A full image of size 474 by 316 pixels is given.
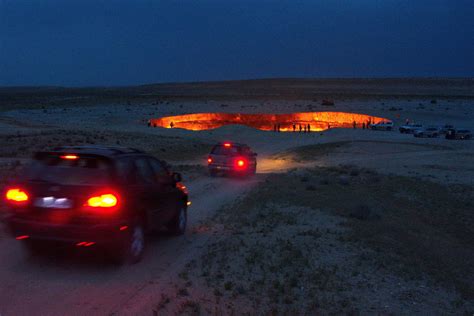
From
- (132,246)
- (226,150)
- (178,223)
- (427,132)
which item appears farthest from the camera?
(427,132)

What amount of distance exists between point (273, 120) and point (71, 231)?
67632 millimetres

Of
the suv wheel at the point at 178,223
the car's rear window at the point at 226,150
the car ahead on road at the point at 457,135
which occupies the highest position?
the car ahead on road at the point at 457,135

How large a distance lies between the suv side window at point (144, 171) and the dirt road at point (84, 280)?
1213 mm

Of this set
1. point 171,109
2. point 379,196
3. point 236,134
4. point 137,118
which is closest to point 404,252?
point 379,196

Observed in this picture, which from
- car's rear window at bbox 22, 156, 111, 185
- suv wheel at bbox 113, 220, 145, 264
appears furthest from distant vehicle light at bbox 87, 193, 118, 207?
suv wheel at bbox 113, 220, 145, 264

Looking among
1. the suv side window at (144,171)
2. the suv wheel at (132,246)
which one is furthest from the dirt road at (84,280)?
the suv side window at (144,171)

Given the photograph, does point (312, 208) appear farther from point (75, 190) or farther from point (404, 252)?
point (75, 190)

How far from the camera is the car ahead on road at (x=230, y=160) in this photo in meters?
22.3

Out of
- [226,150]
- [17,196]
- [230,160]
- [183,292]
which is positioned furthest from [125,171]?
[226,150]

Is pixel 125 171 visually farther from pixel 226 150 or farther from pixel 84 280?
pixel 226 150

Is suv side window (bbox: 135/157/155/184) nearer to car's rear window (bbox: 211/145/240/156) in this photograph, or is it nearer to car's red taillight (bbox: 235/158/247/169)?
car's red taillight (bbox: 235/158/247/169)

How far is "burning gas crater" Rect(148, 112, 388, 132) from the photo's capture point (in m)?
72.6

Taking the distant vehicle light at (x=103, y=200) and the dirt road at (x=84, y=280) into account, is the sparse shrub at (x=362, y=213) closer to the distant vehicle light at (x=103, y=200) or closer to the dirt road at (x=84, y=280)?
the dirt road at (x=84, y=280)

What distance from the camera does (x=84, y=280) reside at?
291 inches
